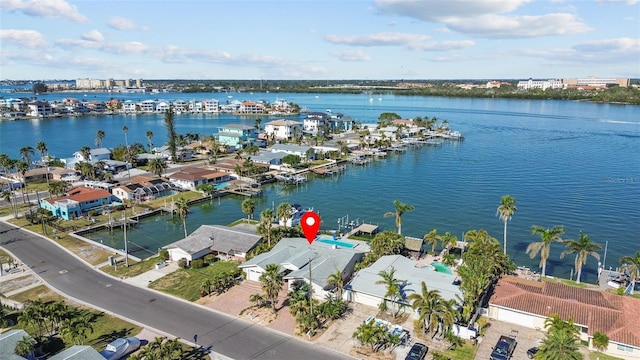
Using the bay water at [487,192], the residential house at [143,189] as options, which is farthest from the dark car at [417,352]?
the residential house at [143,189]

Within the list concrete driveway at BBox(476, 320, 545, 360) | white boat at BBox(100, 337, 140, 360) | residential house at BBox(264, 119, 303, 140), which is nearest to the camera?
white boat at BBox(100, 337, 140, 360)

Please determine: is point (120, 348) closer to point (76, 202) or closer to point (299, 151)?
point (76, 202)

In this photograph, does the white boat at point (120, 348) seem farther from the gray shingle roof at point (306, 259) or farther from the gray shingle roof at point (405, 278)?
the gray shingle roof at point (405, 278)

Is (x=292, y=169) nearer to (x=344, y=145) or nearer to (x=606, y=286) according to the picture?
(x=344, y=145)

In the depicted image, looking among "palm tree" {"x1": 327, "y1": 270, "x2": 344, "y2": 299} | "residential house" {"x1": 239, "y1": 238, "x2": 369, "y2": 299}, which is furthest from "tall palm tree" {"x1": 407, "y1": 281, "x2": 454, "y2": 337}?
"residential house" {"x1": 239, "y1": 238, "x2": 369, "y2": 299}

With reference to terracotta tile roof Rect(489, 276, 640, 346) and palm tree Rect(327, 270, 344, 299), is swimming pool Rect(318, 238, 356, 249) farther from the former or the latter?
terracotta tile roof Rect(489, 276, 640, 346)

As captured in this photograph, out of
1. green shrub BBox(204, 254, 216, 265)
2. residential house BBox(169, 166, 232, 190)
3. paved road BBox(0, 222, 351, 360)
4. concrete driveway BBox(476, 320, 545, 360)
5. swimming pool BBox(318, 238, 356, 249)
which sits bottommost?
concrete driveway BBox(476, 320, 545, 360)

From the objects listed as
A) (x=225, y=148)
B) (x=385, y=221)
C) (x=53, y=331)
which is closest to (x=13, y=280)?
(x=53, y=331)
